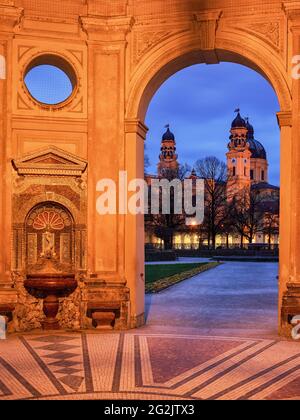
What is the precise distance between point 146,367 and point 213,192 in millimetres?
48203

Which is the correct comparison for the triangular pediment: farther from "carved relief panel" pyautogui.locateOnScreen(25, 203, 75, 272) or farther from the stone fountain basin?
the stone fountain basin

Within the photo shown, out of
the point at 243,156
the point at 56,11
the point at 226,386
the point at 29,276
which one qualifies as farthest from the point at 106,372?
the point at 243,156

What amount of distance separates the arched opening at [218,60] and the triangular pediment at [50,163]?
4.96 ft

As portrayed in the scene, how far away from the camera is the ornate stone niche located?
1237 cm

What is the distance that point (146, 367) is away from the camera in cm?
878

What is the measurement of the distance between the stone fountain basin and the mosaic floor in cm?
97

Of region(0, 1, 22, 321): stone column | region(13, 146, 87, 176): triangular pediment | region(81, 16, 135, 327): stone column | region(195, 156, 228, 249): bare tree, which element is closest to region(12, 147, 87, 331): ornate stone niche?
region(13, 146, 87, 176): triangular pediment

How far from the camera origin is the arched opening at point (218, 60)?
39.5 ft

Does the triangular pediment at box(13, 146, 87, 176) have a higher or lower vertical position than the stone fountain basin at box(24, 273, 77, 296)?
higher

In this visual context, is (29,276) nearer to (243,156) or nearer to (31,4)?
(31,4)

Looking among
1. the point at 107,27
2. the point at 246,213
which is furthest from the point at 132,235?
the point at 246,213
